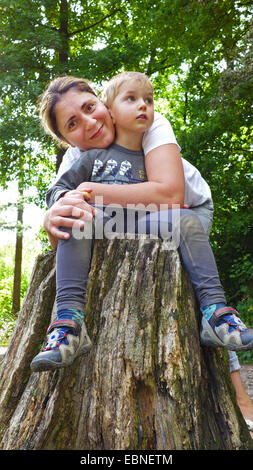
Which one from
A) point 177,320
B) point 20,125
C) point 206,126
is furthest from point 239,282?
point 177,320

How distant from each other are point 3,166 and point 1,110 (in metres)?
1.67

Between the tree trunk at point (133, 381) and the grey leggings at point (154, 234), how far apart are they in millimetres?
77

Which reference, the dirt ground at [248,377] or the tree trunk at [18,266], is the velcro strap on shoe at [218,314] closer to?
the dirt ground at [248,377]

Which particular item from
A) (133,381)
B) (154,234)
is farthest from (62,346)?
(154,234)

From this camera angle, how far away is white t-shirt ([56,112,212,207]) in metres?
2.29

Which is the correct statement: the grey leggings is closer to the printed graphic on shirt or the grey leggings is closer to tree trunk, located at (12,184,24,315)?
the printed graphic on shirt

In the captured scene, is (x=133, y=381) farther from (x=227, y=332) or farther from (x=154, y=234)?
(x=154, y=234)

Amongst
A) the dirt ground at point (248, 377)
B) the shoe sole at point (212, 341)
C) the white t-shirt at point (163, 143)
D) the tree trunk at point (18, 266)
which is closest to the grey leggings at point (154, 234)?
the shoe sole at point (212, 341)

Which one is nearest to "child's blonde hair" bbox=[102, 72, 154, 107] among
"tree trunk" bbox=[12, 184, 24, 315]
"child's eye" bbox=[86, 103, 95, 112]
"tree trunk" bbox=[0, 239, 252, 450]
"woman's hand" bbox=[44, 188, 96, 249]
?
"child's eye" bbox=[86, 103, 95, 112]

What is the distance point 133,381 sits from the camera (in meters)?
1.82

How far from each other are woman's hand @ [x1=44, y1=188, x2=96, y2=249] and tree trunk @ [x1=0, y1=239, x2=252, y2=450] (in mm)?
246

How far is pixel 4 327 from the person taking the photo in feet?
33.8
